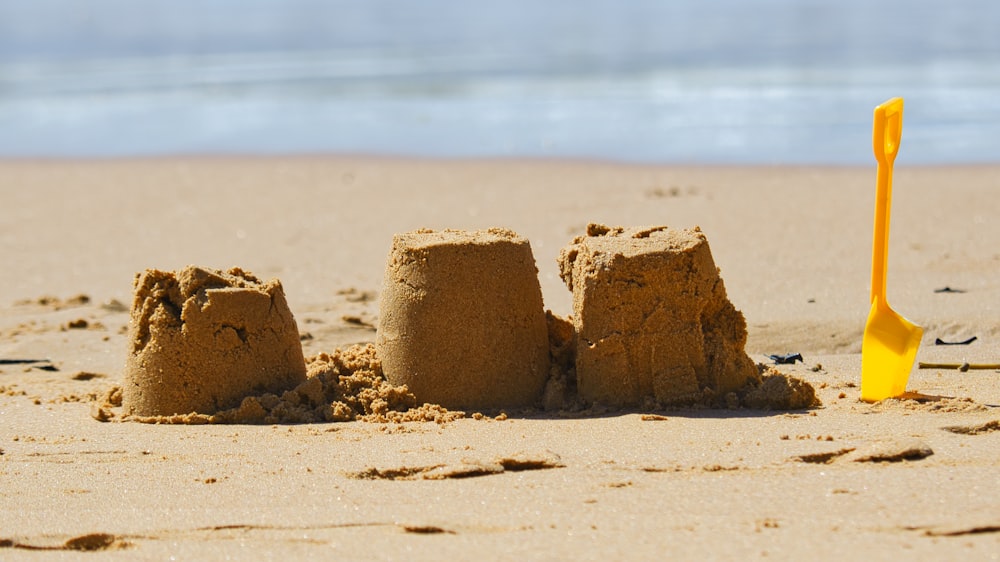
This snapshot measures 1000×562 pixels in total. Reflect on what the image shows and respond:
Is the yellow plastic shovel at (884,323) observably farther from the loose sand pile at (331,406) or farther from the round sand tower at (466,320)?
the loose sand pile at (331,406)

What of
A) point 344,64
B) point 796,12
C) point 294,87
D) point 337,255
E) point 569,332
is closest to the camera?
point 569,332

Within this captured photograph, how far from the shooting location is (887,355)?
4.31m

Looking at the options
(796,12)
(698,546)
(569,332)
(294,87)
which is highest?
(796,12)

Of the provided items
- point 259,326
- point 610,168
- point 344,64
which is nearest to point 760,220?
point 610,168

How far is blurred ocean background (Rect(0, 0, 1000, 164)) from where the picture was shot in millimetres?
12711

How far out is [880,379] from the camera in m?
4.32

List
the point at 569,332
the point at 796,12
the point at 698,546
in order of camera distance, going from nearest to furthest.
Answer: the point at 698,546 < the point at 569,332 < the point at 796,12

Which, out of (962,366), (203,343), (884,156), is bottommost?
(962,366)

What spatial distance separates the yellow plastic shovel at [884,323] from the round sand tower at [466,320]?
3.69 ft

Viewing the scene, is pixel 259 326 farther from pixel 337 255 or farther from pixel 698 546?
pixel 337 255

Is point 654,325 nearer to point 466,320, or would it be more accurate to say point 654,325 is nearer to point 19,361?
point 466,320

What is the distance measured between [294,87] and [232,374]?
16.5 meters

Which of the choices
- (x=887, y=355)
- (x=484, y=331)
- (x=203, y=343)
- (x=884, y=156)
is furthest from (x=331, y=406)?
(x=884, y=156)

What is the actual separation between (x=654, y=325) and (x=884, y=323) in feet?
2.59
